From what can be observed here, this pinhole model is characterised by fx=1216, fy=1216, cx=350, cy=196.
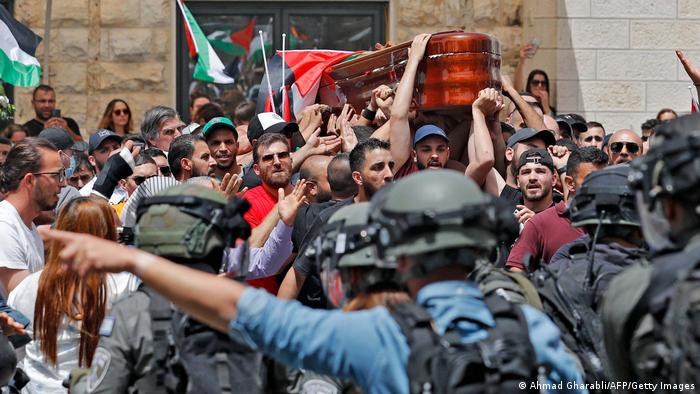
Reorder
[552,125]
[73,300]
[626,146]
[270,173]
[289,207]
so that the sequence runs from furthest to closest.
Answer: [552,125] < [626,146] < [270,173] < [289,207] < [73,300]

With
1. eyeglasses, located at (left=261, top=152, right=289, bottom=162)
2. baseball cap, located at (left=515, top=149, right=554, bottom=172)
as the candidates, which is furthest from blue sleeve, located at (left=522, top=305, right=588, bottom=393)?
baseball cap, located at (left=515, top=149, right=554, bottom=172)

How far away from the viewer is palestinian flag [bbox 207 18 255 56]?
518 inches

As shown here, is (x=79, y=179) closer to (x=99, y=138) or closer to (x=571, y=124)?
(x=99, y=138)

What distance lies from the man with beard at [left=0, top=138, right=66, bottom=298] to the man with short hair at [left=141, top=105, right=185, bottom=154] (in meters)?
2.49

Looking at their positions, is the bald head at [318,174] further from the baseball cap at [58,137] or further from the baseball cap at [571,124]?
the baseball cap at [571,124]

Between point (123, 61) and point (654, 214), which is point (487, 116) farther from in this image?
point (123, 61)

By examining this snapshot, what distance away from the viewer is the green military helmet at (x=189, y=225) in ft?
12.9

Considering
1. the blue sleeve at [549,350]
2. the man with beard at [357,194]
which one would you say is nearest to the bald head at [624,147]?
the man with beard at [357,194]

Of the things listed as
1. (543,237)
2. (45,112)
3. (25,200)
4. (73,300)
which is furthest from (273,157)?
(45,112)

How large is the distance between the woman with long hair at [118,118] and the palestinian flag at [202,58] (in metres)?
0.86

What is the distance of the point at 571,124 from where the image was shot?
10.8 meters

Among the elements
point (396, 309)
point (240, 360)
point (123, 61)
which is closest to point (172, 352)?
point (240, 360)

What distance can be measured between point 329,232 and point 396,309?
2.63ft

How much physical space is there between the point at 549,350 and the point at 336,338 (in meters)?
0.66
